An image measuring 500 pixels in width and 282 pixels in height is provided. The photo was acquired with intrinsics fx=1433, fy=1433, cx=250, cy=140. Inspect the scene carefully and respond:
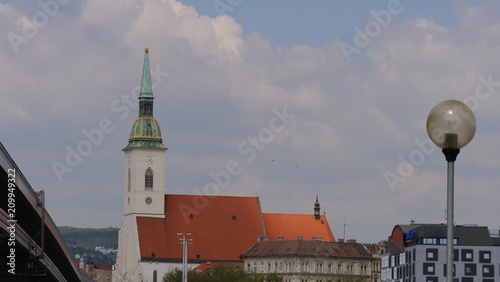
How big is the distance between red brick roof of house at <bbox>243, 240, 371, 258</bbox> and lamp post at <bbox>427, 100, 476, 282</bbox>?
566 feet

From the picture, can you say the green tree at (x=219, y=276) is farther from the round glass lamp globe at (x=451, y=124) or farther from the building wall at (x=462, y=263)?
the round glass lamp globe at (x=451, y=124)

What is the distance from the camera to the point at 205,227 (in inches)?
7407

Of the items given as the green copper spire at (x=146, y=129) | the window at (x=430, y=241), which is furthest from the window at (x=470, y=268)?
the green copper spire at (x=146, y=129)

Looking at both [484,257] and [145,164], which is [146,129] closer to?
[145,164]

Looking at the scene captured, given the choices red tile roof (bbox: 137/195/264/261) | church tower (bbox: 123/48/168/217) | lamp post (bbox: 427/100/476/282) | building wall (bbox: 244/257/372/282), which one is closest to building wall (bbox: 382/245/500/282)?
building wall (bbox: 244/257/372/282)

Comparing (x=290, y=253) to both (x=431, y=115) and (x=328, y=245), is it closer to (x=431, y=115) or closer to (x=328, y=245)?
(x=328, y=245)

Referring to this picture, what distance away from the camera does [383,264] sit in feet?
642

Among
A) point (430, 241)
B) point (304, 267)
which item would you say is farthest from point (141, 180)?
point (430, 241)

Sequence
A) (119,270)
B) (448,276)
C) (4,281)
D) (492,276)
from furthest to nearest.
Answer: (119,270), (492,276), (4,281), (448,276)

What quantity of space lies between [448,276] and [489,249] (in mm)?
157793

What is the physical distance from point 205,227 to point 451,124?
172547 mm

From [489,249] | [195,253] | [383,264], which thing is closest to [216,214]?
[195,253]

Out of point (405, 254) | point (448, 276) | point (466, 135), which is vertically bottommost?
point (448, 276)

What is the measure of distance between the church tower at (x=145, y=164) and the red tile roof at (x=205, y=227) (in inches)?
76.2
